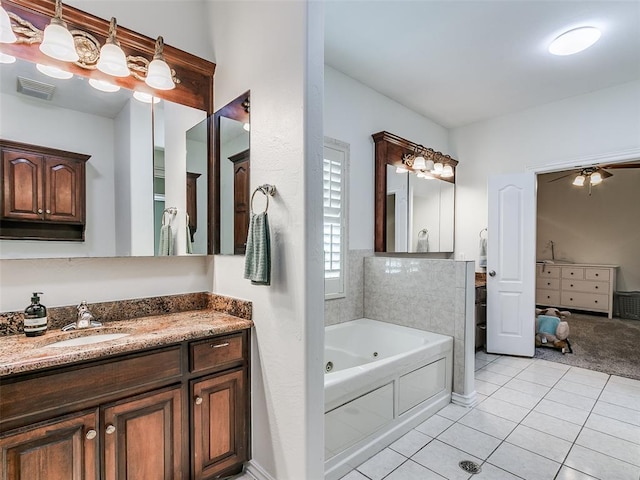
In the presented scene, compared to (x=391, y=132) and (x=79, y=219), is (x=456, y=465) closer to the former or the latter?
(x=79, y=219)

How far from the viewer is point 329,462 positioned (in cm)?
187

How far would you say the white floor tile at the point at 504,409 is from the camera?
2.53 m

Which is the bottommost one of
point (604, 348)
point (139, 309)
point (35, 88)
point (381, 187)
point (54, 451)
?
point (604, 348)

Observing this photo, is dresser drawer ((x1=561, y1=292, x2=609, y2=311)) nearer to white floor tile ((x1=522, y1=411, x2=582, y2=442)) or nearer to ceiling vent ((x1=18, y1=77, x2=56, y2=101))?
white floor tile ((x1=522, y1=411, x2=582, y2=442))

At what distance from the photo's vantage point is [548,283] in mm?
6469

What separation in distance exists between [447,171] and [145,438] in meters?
4.28

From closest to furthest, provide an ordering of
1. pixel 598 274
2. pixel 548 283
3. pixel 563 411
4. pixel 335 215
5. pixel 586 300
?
pixel 563 411 < pixel 335 215 < pixel 598 274 < pixel 586 300 < pixel 548 283

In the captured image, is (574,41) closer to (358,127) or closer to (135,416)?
(358,127)

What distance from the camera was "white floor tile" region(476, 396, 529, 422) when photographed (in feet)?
Result: 8.30

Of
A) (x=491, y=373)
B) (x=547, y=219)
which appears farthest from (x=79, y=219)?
(x=547, y=219)

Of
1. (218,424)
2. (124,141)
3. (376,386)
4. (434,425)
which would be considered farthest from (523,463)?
(124,141)

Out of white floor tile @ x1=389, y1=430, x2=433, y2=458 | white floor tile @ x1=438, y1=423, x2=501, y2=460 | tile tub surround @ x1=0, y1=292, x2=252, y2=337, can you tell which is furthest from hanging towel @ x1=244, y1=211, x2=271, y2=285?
white floor tile @ x1=438, y1=423, x2=501, y2=460

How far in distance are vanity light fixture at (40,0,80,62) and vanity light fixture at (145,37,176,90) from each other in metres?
0.37

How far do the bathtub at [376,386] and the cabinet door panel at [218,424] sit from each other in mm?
489
